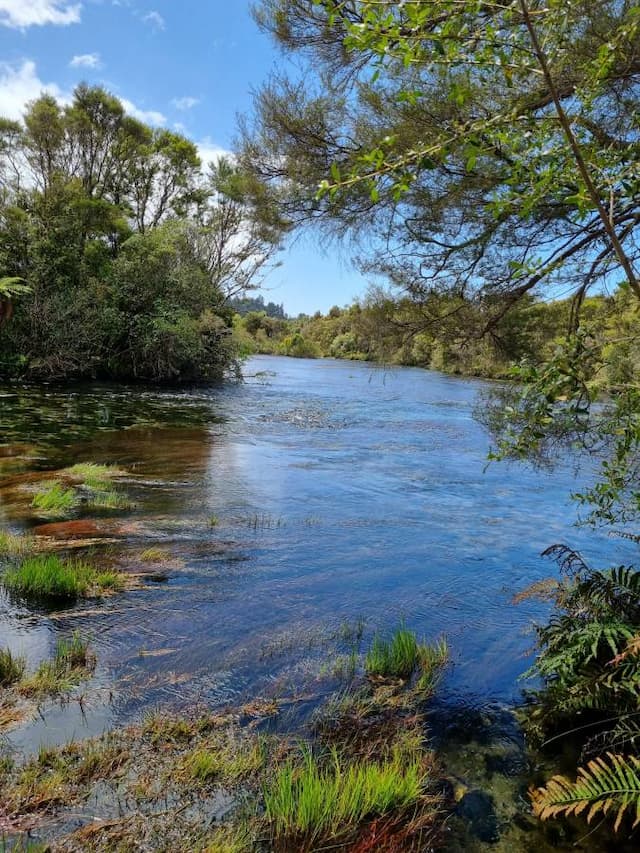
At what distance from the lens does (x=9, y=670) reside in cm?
362

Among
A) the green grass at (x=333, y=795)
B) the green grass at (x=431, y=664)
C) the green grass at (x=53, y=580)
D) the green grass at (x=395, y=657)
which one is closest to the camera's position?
the green grass at (x=333, y=795)

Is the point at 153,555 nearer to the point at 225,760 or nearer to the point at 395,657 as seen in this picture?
the point at 395,657

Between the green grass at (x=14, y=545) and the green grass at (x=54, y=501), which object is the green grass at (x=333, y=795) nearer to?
the green grass at (x=14, y=545)

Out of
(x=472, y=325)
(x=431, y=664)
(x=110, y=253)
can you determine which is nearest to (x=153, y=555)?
(x=431, y=664)

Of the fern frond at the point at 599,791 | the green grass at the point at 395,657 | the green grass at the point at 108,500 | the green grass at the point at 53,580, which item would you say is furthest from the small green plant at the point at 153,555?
the fern frond at the point at 599,791

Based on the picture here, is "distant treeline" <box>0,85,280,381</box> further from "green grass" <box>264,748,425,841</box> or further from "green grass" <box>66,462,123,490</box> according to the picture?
"green grass" <box>264,748,425,841</box>

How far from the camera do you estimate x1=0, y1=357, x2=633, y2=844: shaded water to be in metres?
4.03

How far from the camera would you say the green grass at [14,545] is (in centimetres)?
557

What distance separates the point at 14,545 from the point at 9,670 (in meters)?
2.41

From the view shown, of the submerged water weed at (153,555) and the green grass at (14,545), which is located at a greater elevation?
the green grass at (14,545)

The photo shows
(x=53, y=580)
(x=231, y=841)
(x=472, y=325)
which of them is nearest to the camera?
(x=231, y=841)

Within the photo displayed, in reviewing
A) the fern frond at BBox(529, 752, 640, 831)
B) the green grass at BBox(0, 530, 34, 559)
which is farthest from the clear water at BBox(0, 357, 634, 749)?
the fern frond at BBox(529, 752, 640, 831)

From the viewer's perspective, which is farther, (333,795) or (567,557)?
(567,557)

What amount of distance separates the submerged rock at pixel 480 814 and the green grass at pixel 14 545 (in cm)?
462
